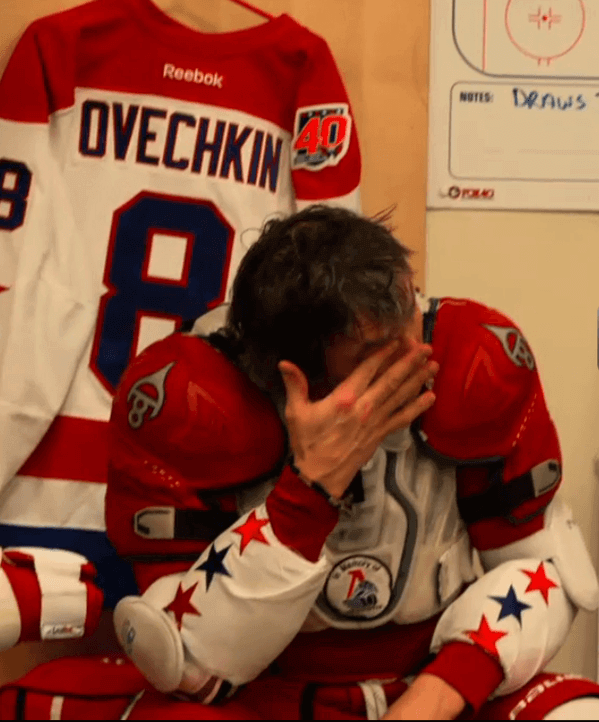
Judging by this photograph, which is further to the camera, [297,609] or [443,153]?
[443,153]

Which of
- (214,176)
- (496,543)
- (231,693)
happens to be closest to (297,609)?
(231,693)

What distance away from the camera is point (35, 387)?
53.7 inches

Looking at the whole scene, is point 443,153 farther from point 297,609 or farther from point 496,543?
point 297,609

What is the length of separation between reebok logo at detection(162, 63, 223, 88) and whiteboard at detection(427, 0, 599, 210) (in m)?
0.34

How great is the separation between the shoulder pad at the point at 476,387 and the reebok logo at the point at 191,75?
554 mm

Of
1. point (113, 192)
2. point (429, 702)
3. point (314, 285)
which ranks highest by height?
point (113, 192)

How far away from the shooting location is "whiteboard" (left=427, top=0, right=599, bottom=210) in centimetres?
155

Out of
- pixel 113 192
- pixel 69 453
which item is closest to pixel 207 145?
pixel 113 192

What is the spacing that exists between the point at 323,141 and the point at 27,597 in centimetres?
75

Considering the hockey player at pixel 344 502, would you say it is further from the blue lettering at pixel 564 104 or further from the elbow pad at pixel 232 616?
the blue lettering at pixel 564 104

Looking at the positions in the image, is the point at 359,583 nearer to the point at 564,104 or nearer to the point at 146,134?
the point at 146,134

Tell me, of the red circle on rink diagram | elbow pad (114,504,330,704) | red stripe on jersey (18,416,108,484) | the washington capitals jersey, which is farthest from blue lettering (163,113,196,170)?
elbow pad (114,504,330,704)

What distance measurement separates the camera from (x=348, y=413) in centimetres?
96

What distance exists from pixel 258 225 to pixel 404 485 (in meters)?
0.53
